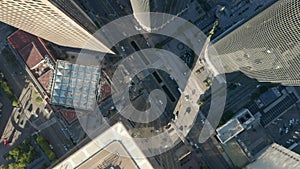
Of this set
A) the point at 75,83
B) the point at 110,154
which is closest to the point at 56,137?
the point at 75,83

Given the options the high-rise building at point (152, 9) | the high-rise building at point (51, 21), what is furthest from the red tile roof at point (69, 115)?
the high-rise building at point (152, 9)

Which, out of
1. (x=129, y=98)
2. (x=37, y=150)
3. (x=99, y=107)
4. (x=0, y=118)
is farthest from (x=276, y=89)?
(x=0, y=118)

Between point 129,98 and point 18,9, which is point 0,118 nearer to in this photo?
point 129,98

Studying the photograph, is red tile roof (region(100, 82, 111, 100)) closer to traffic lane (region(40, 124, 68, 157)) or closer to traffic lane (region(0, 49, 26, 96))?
traffic lane (region(40, 124, 68, 157))

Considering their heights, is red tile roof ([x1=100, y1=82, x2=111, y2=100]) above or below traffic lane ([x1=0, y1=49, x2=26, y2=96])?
below

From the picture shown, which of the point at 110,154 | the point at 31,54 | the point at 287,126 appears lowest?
the point at 287,126

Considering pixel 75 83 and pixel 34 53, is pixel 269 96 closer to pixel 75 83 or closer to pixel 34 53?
pixel 75 83

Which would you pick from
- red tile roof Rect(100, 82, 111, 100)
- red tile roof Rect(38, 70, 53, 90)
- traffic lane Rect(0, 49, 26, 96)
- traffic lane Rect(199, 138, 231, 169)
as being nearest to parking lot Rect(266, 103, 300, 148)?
traffic lane Rect(199, 138, 231, 169)
